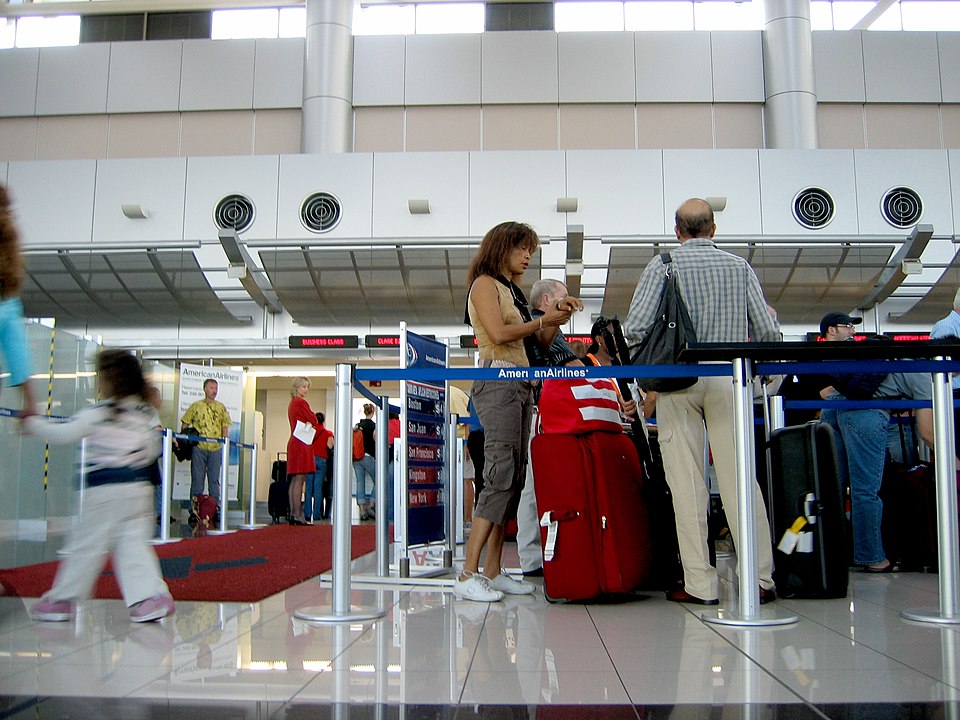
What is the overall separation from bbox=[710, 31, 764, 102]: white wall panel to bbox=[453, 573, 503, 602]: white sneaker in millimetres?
13375

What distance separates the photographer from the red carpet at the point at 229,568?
404cm

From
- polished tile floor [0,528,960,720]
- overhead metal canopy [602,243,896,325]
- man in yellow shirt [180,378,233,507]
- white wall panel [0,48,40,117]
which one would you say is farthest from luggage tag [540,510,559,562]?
white wall panel [0,48,40,117]

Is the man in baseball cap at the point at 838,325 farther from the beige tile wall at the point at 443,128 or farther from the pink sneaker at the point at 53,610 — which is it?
the beige tile wall at the point at 443,128

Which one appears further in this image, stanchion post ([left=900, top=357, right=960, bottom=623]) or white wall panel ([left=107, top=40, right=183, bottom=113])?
white wall panel ([left=107, top=40, right=183, bottom=113])

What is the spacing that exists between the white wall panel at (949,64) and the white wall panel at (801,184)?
348 centimetres

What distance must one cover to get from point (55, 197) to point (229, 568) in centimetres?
1074

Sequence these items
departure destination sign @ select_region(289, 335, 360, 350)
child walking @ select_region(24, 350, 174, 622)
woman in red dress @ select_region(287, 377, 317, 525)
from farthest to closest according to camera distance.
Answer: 1. departure destination sign @ select_region(289, 335, 360, 350)
2. woman in red dress @ select_region(287, 377, 317, 525)
3. child walking @ select_region(24, 350, 174, 622)

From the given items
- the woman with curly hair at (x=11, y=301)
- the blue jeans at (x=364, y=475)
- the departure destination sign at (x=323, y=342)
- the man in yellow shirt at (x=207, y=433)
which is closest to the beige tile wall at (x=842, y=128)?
the departure destination sign at (x=323, y=342)

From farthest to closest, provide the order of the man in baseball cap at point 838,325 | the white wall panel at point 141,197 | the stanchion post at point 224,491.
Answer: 1. the white wall panel at point 141,197
2. the stanchion post at point 224,491
3. the man in baseball cap at point 838,325

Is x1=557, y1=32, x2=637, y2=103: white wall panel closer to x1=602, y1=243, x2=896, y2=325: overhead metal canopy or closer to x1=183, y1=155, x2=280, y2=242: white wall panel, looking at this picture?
x1=602, y1=243, x2=896, y2=325: overhead metal canopy

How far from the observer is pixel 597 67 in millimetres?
15203

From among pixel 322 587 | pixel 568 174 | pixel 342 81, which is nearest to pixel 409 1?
pixel 342 81

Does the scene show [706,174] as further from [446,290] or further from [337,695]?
[337,695]

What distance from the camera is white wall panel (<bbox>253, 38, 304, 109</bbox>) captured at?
15414 mm
